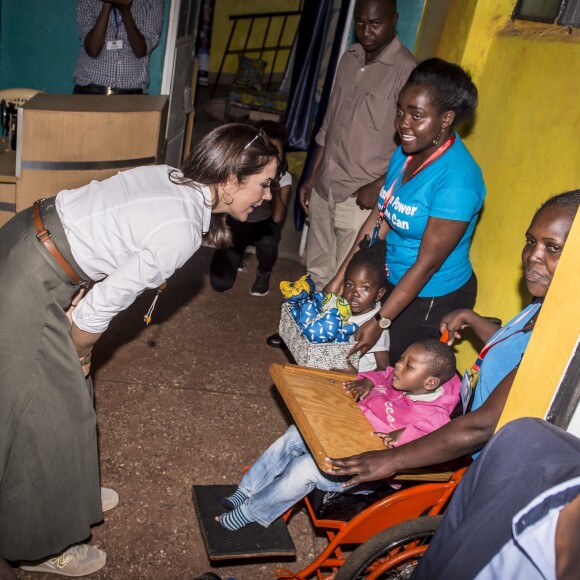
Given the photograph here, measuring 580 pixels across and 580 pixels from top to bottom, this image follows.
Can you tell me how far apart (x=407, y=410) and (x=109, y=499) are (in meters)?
1.55

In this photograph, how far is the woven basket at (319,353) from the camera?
3.14 metres

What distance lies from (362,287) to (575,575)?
89.2 inches

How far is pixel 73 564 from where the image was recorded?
2918 mm

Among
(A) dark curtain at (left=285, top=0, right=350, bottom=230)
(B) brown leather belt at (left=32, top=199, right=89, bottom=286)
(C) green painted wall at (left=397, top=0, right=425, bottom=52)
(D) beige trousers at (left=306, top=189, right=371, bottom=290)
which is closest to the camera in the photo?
(B) brown leather belt at (left=32, top=199, right=89, bottom=286)

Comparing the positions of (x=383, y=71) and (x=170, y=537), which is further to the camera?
(x=383, y=71)

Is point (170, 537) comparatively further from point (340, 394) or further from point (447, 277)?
point (447, 277)

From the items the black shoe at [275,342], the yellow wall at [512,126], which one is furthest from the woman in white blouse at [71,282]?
the black shoe at [275,342]

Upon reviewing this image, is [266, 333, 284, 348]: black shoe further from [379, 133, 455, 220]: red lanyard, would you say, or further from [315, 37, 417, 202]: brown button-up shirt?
[379, 133, 455, 220]: red lanyard

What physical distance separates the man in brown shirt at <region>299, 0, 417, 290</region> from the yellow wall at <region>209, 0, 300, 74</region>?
915cm

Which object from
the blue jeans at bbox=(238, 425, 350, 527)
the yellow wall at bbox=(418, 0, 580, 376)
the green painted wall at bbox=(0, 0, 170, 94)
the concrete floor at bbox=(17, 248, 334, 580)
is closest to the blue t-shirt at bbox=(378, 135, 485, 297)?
the yellow wall at bbox=(418, 0, 580, 376)

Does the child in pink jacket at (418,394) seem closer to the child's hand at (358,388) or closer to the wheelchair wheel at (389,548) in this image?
the child's hand at (358,388)

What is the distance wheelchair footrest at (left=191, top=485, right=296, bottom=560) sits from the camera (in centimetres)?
289

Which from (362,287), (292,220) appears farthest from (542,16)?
(292,220)

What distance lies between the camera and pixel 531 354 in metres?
1.83
